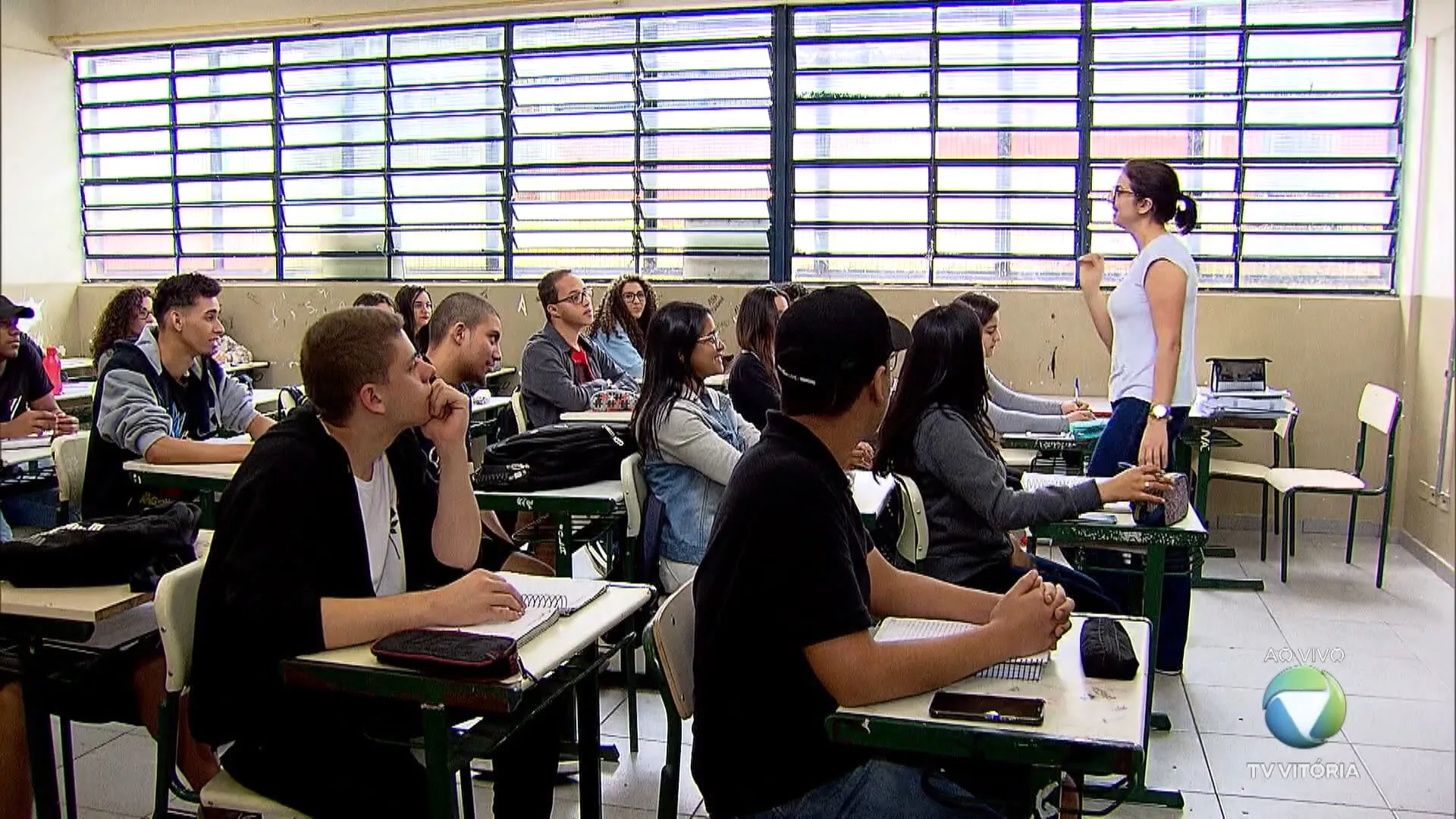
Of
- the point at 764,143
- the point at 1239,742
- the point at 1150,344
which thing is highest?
the point at 764,143

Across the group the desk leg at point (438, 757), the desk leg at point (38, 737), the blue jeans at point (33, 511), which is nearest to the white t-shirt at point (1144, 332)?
the desk leg at point (438, 757)

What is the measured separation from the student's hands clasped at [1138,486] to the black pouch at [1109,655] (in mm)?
930

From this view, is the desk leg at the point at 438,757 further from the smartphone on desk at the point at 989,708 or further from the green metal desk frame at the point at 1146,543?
the green metal desk frame at the point at 1146,543

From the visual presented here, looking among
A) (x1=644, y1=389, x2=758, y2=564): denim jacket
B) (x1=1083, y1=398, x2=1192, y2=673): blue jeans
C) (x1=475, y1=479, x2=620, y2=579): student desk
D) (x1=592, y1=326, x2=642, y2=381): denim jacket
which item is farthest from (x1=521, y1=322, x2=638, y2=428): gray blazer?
(x1=1083, y1=398, x2=1192, y2=673): blue jeans

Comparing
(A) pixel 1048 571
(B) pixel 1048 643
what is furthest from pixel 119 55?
(B) pixel 1048 643

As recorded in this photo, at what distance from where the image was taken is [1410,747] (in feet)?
5.09

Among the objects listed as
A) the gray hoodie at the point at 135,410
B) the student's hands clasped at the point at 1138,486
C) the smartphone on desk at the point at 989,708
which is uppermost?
the gray hoodie at the point at 135,410

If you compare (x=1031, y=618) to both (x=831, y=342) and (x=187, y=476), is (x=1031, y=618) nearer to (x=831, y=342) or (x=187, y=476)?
(x=831, y=342)

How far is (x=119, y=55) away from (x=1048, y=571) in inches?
286

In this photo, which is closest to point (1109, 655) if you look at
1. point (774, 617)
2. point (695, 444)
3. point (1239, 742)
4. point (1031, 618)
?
point (1031, 618)

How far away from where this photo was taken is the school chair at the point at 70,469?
11.1 ft

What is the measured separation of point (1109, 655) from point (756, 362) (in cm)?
268

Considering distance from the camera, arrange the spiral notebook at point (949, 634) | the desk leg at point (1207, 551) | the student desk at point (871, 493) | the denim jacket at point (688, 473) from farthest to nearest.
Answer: the desk leg at point (1207, 551) → the denim jacket at point (688, 473) → the student desk at point (871, 493) → the spiral notebook at point (949, 634)

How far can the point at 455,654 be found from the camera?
173 cm
